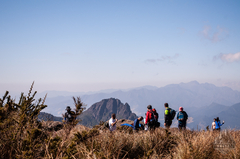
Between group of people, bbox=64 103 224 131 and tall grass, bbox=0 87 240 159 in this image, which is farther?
group of people, bbox=64 103 224 131

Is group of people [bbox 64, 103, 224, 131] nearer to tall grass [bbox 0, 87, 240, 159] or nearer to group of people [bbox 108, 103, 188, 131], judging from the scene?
group of people [bbox 108, 103, 188, 131]

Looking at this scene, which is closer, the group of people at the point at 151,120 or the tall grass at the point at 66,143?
the tall grass at the point at 66,143

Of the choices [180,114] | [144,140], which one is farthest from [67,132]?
[180,114]

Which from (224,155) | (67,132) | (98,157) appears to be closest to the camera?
(67,132)

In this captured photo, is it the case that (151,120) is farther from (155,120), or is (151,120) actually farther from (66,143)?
(66,143)

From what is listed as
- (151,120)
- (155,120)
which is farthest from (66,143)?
(155,120)

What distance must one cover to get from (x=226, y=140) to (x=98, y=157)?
4252mm

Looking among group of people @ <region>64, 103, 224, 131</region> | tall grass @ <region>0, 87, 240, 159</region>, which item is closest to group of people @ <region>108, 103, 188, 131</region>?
group of people @ <region>64, 103, 224, 131</region>

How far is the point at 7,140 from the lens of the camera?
294cm

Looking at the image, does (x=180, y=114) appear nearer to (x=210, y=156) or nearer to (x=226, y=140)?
Answer: (x=226, y=140)

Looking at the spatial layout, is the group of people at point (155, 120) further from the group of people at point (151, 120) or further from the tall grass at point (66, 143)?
the tall grass at point (66, 143)

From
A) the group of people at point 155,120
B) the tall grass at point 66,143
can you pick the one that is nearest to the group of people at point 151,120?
the group of people at point 155,120

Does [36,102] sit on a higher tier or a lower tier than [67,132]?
higher

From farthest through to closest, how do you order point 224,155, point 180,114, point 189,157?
point 180,114
point 224,155
point 189,157
